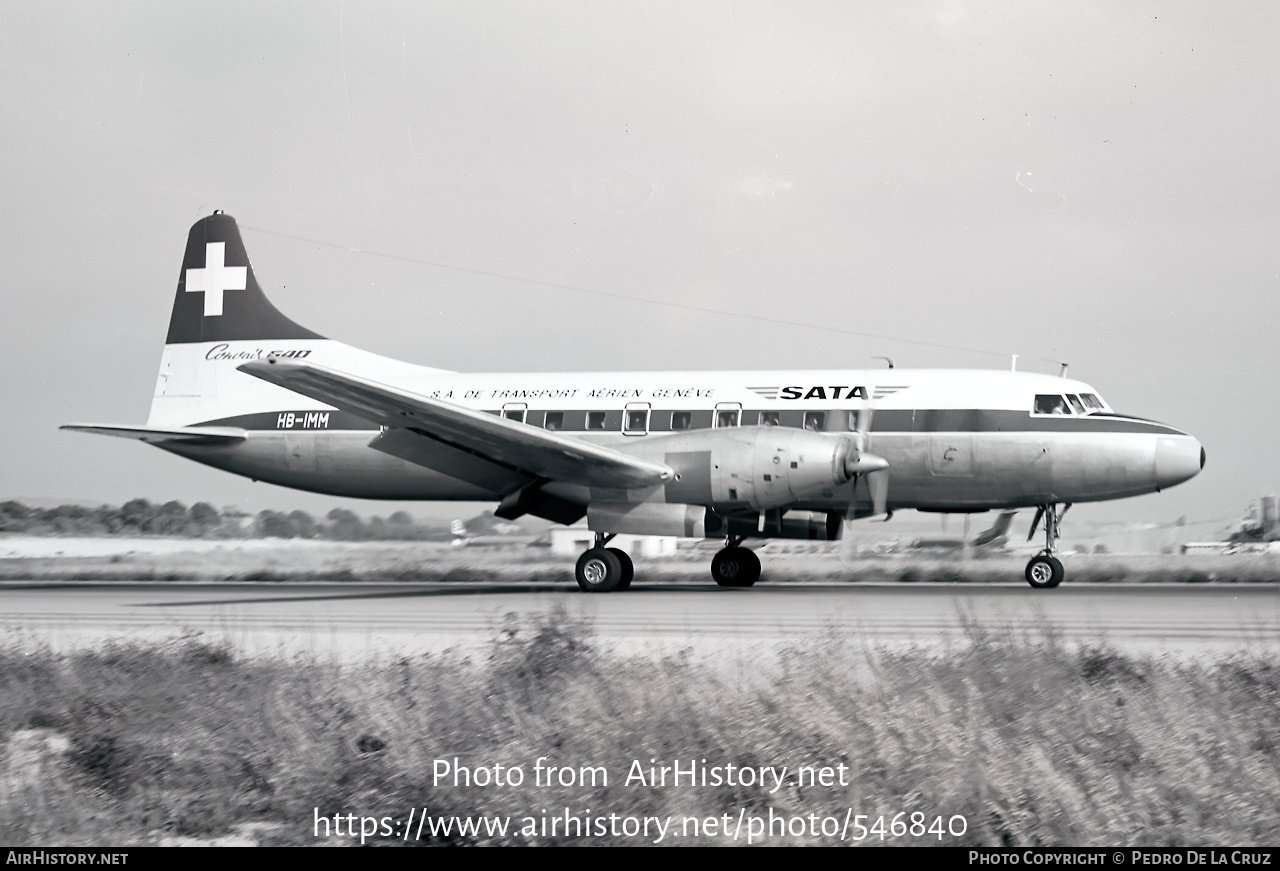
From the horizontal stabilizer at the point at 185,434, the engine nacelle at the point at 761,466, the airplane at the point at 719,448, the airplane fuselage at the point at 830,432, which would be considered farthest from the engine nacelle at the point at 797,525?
the horizontal stabilizer at the point at 185,434

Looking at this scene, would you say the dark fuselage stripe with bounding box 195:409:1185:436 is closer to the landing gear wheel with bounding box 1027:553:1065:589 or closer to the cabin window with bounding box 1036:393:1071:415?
the cabin window with bounding box 1036:393:1071:415

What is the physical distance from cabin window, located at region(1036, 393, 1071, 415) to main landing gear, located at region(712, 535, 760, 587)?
580cm

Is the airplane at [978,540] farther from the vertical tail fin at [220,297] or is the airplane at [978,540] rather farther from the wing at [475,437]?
the vertical tail fin at [220,297]

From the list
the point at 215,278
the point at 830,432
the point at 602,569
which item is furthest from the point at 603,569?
the point at 215,278

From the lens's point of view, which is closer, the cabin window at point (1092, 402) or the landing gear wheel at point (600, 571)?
the landing gear wheel at point (600, 571)

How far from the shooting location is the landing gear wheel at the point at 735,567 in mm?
22656

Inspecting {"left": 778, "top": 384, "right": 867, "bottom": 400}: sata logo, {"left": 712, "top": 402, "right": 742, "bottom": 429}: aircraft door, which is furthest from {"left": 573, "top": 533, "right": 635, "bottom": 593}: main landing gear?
{"left": 778, "top": 384, "right": 867, "bottom": 400}: sata logo

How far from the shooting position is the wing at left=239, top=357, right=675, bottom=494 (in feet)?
59.9

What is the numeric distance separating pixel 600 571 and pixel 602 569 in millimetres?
46

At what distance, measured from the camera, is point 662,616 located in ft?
50.8

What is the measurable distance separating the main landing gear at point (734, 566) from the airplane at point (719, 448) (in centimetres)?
3

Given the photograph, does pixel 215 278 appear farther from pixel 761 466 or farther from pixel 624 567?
pixel 761 466
